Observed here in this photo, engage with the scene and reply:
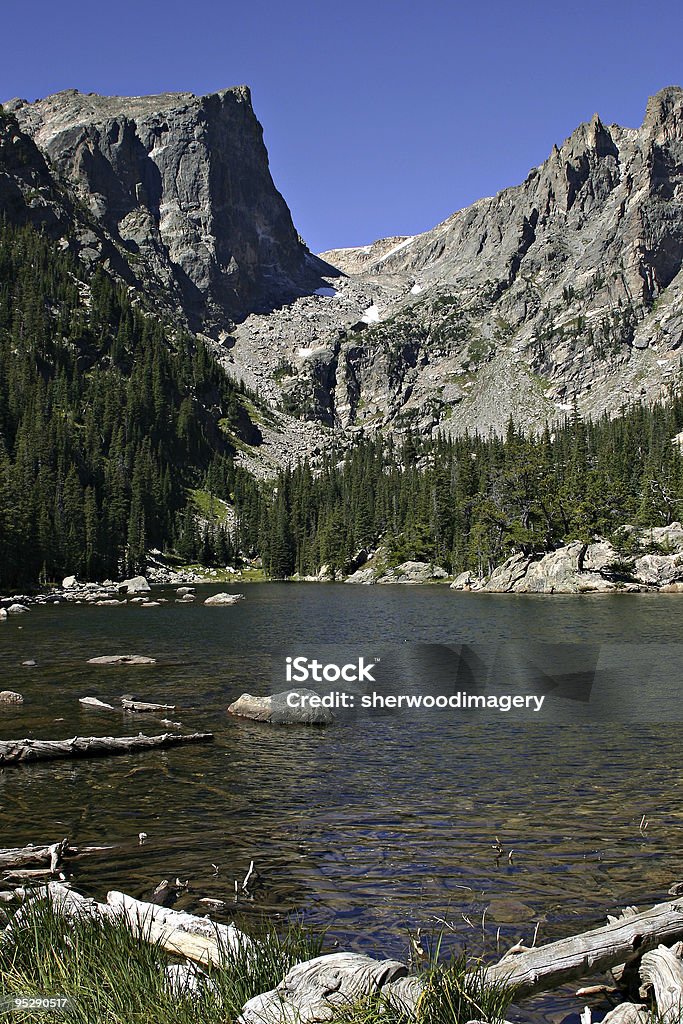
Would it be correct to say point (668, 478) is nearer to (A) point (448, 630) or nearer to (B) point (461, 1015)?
(A) point (448, 630)

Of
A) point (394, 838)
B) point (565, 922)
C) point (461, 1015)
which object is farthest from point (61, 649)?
point (461, 1015)

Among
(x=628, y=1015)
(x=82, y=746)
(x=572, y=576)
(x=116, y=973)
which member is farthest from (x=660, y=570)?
(x=116, y=973)

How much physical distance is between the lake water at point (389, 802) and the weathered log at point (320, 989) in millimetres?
3531

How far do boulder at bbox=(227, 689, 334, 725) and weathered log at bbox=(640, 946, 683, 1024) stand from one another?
20026mm

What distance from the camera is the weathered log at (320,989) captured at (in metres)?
7.08

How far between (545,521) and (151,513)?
334 ft

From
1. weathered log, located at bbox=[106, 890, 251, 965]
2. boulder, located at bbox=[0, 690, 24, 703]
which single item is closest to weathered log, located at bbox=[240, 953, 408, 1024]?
weathered log, located at bbox=[106, 890, 251, 965]

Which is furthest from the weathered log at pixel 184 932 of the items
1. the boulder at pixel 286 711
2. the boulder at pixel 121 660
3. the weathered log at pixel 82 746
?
the boulder at pixel 121 660

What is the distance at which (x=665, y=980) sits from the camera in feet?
28.5

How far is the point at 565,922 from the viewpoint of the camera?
40.0ft

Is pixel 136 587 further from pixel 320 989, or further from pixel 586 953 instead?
pixel 320 989

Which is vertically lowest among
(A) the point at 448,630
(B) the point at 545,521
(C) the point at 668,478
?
(A) the point at 448,630

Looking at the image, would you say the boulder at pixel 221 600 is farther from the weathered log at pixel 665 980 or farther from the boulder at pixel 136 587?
the weathered log at pixel 665 980

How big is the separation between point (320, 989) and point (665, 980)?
167 inches
